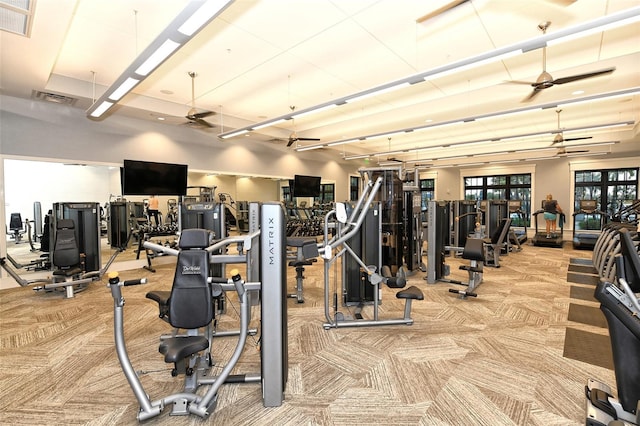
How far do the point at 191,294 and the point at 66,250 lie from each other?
4275 millimetres

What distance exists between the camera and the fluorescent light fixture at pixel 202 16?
8.83 ft

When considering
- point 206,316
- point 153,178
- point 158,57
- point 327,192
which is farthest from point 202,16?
point 327,192

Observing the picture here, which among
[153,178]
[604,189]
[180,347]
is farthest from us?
[604,189]

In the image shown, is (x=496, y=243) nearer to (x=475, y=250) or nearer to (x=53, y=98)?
(x=475, y=250)

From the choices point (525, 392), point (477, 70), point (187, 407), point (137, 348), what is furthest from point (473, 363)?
point (477, 70)

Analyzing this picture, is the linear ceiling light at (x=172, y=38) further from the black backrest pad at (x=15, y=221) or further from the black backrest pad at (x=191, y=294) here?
the black backrest pad at (x=15, y=221)

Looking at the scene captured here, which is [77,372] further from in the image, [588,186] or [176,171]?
[588,186]

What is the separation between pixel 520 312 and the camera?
4109 mm

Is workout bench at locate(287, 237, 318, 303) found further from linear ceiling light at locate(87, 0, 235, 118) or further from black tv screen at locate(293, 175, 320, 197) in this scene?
black tv screen at locate(293, 175, 320, 197)

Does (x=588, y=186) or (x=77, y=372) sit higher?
(x=588, y=186)

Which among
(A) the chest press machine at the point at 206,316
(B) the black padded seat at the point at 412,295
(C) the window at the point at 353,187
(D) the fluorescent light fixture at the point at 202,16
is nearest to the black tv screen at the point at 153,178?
(D) the fluorescent light fixture at the point at 202,16

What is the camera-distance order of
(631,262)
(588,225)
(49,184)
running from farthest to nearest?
(588,225) < (49,184) < (631,262)

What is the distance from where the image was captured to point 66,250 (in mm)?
5223

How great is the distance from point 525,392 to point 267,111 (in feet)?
24.0
